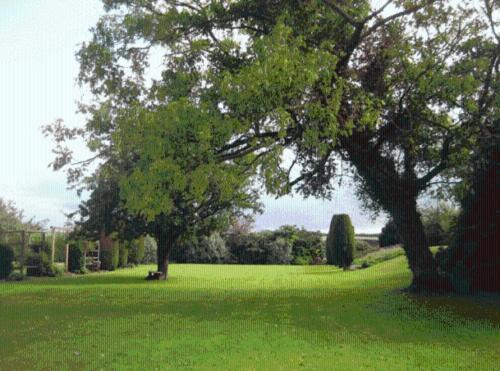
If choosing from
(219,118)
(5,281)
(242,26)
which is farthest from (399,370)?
(5,281)

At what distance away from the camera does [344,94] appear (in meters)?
13.8

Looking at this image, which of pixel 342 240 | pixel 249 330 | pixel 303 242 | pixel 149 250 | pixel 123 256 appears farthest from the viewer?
pixel 303 242

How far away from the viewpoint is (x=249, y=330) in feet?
31.0

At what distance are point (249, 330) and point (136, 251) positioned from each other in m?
26.9

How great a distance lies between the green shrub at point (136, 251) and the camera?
34594 millimetres

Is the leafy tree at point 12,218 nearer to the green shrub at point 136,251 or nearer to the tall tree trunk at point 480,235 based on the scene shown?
the green shrub at point 136,251

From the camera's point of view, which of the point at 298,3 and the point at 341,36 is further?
the point at 341,36

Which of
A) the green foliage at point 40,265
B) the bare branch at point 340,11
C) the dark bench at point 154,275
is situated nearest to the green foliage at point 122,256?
the green foliage at point 40,265

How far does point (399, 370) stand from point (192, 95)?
9.40m

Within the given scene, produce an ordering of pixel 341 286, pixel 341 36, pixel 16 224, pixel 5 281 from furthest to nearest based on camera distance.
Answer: pixel 16 224 < pixel 5 281 < pixel 341 286 < pixel 341 36

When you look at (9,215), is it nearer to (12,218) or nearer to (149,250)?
(12,218)

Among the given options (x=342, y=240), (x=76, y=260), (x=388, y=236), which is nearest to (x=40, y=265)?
(x=76, y=260)

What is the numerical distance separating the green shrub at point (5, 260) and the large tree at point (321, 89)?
10.1 metres

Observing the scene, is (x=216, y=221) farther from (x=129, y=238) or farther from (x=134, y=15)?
(x=134, y=15)
